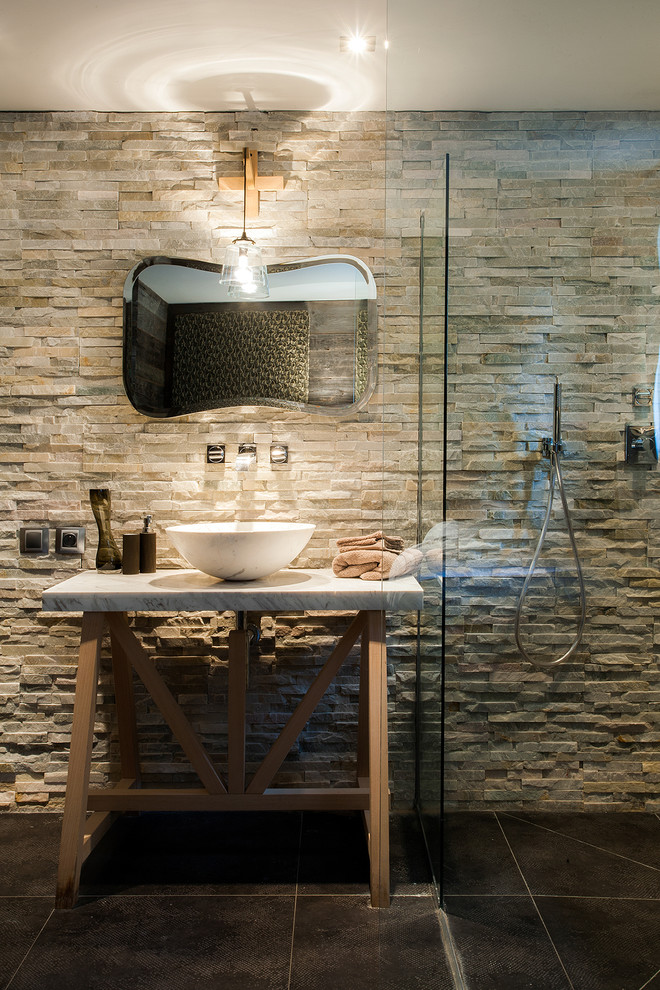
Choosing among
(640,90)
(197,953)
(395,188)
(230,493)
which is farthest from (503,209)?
(197,953)

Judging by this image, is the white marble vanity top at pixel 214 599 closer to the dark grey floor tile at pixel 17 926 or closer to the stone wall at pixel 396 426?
the stone wall at pixel 396 426

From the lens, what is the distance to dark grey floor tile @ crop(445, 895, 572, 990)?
3.31 feet

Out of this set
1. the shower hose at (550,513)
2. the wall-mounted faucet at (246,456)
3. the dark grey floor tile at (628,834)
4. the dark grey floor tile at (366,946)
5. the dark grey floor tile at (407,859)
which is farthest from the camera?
the wall-mounted faucet at (246,456)

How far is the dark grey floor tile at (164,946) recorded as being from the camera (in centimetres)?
163

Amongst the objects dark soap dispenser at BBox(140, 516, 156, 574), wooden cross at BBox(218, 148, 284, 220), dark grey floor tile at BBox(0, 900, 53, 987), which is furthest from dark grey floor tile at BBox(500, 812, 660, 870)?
wooden cross at BBox(218, 148, 284, 220)

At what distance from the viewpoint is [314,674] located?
251cm

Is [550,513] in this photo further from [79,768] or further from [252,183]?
[252,183]

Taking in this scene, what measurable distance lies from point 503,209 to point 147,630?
1976mm

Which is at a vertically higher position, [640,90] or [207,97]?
[207,97]

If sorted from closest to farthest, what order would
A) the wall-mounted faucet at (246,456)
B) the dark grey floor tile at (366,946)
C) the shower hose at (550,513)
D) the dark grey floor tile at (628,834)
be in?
1. the dark grey floor tile at (628,834)
2. the shower hose at (550,513)
3. the dark grey floor tile at (366,946)
4. the wall-mounted faucet at (246,456)

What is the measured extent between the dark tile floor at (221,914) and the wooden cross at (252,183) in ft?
6.68

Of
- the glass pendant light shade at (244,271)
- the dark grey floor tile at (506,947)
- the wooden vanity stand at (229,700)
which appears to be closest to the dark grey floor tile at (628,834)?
the dark grey floor tile at (506,947)

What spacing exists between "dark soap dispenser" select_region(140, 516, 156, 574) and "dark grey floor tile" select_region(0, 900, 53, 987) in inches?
38.8

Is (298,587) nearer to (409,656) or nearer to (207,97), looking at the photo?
(409,656)
